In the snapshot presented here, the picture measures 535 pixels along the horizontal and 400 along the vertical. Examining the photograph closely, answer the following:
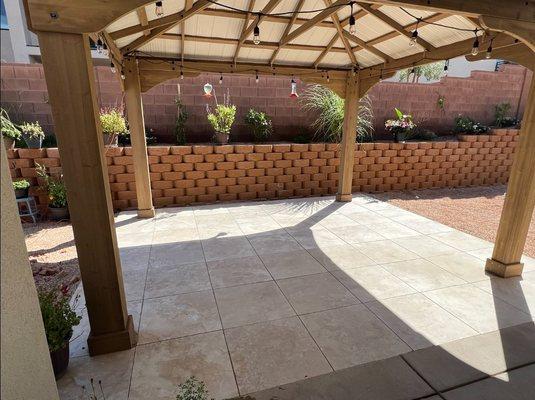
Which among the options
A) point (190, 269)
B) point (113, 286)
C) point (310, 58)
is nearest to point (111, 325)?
point (113, 286)

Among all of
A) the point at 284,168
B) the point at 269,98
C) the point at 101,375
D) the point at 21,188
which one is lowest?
the point at 101,375

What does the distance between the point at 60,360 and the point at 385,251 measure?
3161 millimetres

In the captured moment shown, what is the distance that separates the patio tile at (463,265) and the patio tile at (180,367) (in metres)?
2.43

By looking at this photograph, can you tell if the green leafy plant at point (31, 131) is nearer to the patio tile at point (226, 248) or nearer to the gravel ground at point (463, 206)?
the patio tile at point (226, 248)

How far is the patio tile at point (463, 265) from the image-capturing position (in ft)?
9.75

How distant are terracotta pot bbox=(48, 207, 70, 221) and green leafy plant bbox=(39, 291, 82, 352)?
3.12 meters

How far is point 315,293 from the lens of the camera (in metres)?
2.66

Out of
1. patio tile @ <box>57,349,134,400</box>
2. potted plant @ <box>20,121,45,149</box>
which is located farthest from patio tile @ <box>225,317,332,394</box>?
potted plant @ <box>20,121,45,149</box>

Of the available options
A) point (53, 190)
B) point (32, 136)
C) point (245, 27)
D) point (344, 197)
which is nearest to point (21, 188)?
point (53, 190)

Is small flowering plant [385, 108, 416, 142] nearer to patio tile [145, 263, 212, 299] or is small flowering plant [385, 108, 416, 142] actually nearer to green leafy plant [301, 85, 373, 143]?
green leafy plant [301, 85, 373, 143]

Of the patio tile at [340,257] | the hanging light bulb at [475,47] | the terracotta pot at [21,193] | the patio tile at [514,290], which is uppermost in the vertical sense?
the hanging light bulb at [475,47]

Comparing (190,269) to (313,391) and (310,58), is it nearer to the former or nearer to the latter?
(313,391)

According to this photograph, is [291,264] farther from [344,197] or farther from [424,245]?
[344,197]

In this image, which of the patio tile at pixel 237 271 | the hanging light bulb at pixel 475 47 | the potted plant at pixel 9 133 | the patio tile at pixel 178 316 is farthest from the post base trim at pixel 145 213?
the hanging light bulb at pixel 475 47
